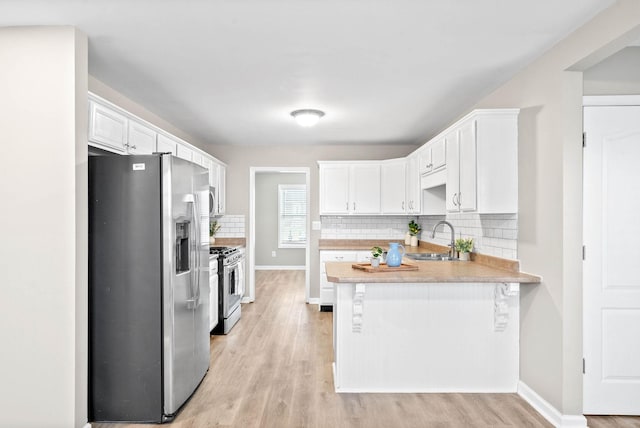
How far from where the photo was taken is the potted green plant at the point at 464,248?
384cm

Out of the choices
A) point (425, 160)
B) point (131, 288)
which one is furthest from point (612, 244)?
point (131, 288)

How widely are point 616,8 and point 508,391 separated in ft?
8.53

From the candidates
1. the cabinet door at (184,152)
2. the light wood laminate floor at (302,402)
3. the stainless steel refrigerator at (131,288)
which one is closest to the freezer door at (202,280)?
the light wood laminate floor at (302,402)

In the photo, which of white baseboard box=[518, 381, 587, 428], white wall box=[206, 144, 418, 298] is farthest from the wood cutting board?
white wall box=[206, 144, 418, 298]

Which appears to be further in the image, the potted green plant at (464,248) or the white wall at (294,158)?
the white wall at (294,158)

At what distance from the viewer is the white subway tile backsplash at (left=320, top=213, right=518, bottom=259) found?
10.4 feet

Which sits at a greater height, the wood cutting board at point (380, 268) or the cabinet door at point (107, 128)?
the cabinet door at point (107, 128)

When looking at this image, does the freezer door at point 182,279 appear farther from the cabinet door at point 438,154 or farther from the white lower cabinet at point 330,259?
the white lower cabinet at point 330,259

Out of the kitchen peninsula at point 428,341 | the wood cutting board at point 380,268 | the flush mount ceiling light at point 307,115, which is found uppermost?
the flush mount ceiling light at point 307,115

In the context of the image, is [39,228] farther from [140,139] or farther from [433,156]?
[433,156]

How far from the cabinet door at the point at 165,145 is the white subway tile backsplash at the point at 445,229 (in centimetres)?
261

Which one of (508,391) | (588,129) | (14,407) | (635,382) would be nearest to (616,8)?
(588,129)

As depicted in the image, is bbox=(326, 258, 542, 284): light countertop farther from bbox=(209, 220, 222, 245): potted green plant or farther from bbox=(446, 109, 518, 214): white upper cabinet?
bbox=(209, 220, 222, 245): potted green plant

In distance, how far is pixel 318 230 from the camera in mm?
6047
